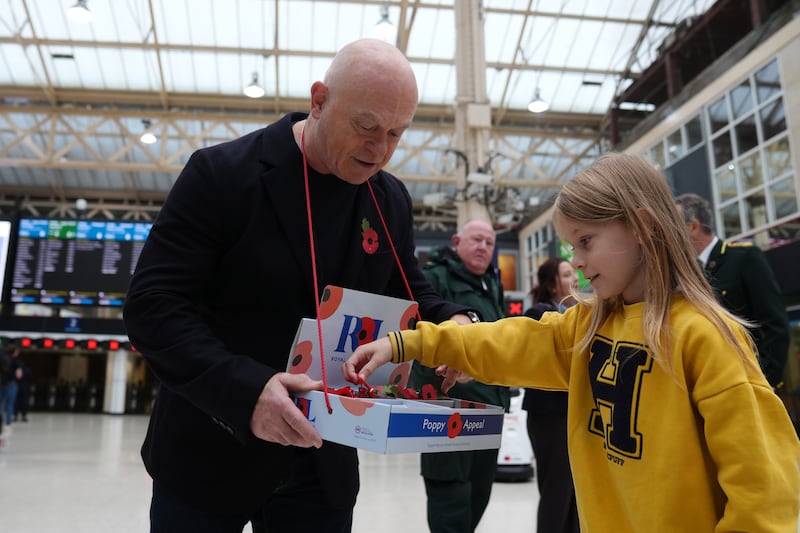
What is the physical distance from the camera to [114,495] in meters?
5.13

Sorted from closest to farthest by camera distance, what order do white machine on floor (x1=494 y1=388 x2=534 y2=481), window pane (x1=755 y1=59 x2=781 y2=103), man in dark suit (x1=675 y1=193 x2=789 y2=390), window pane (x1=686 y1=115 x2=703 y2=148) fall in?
man in dark suit (x1=675 y1=193 x2=789 y2=390) < white machine on floor (x1=494 y1=388 x2=534 y2=481) < window pane (x1=755 y1=59 x2=781 y2=103) < window pane (x1=686 y1=115 x2=703 y2=148)

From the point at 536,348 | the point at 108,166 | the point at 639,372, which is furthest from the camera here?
the point at 108,166

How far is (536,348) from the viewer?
Result: 1383 millimetres

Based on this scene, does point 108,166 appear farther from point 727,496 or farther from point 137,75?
point 727,496

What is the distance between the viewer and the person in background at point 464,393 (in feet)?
9.68

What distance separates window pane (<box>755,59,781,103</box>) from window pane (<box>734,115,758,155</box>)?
0.36 m

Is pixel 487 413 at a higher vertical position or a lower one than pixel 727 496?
higher

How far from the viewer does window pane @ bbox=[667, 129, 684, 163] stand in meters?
12.4

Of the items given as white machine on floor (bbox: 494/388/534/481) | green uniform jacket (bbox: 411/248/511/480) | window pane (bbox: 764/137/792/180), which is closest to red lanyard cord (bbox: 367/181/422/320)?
green uniform jacket (bbox: 411/248/511/480)

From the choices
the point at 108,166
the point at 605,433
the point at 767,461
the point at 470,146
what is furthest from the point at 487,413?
the point at 108,166

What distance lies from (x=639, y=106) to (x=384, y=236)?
16864mm

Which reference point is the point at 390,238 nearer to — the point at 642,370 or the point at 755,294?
the point at 642,370

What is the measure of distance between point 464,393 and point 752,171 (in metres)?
9.01

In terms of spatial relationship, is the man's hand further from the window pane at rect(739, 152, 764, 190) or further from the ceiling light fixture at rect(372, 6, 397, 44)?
the ceiling light fixture at rect(372, 6, 397, 44)
